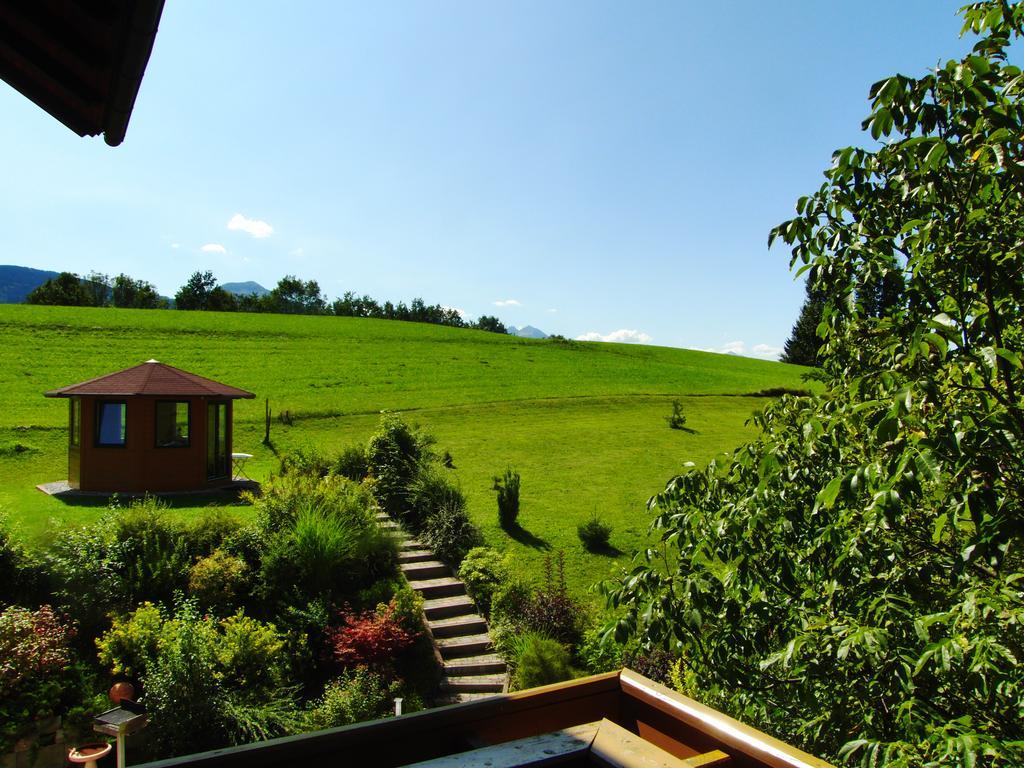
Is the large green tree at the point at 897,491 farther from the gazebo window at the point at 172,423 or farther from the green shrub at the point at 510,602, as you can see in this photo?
the gazebo window at the point at 172,423

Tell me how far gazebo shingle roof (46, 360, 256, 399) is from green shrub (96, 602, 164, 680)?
8785mm

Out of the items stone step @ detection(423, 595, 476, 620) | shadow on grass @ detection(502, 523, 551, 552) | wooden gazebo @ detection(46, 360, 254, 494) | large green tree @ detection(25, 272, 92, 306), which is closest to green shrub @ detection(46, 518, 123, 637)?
stone step @ detection(423, 595, 476, 620)

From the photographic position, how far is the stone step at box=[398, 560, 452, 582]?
1113 centimetres

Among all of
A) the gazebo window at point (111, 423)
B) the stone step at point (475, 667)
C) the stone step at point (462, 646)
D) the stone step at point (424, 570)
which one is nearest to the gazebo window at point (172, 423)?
the gazebo window at point (111, 423)

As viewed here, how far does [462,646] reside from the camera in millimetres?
9570

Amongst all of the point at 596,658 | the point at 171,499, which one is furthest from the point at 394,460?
the point at 596,658

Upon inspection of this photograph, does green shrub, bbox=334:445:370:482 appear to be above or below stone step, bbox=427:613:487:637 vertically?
above

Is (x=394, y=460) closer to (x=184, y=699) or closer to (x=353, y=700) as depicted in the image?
(x=353, y=700)

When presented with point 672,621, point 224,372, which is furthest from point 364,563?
→ point 224,372

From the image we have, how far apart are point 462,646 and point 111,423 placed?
436 inches

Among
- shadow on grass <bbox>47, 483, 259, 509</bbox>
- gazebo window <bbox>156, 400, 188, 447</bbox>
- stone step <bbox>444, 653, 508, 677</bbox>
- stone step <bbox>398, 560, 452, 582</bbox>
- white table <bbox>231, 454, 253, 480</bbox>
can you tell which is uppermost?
gazebo window <bbox>156, 400, 188, 447</bbox>

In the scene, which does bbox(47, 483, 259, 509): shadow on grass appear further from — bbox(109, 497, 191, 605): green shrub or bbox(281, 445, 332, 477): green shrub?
bbox(109, 497, 191, 605): green shrub

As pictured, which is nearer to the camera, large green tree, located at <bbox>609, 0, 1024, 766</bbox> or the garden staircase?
large green tree, located at <bbox>609, 0, 1024, 766</bbox>

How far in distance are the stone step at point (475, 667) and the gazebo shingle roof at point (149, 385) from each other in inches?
401
